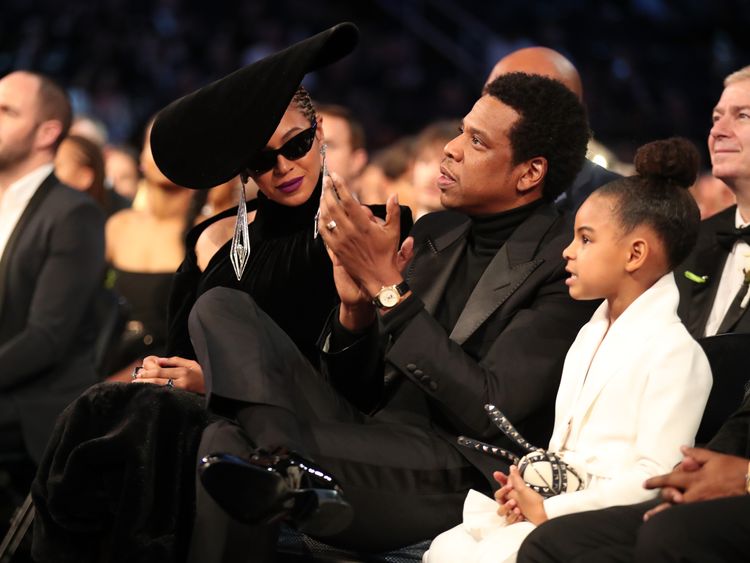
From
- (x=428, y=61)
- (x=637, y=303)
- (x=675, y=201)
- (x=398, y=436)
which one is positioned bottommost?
(x=428, y=61)

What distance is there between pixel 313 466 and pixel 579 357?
66 cm

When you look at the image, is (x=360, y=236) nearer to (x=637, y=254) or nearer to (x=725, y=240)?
(x=637, y=254)

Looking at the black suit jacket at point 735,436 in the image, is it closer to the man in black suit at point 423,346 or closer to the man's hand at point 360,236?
the man in black suit at point 423,346

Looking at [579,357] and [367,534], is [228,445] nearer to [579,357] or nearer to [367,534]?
[367,534]

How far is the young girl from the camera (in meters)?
2.70

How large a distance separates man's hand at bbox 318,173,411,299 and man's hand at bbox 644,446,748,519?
0.78m

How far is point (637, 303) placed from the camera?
9.47 feet

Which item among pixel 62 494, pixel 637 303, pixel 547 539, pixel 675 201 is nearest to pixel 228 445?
pixel 62 494

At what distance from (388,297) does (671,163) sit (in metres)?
0.71

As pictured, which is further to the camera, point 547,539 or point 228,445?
point 228,445

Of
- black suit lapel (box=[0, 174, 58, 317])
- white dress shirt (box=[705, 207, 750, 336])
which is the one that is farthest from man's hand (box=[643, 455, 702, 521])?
black suit lapel (box=[0, 174, 58, 317])

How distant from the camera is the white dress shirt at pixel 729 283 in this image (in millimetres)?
3711

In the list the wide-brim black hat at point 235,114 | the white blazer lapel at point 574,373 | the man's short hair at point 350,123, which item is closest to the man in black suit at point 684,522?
the white blazer lapel at point 574,373

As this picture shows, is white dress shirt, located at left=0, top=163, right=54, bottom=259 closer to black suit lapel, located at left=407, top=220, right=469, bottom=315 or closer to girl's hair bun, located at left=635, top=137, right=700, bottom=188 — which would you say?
black suit lapel, located at left=407, top=220, right=469, bottom=315
